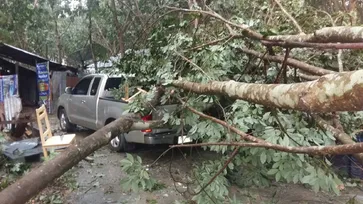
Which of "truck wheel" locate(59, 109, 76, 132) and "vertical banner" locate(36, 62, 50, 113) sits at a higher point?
"vertical banner" locate(36, 62, 50, 113)

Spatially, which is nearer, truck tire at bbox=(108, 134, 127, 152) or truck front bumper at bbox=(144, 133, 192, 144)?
truck front bumper at bbox=(144, 133, 192, 144)

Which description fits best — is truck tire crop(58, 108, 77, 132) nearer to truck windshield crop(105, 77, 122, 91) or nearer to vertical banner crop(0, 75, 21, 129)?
vertical banner crop(0, 75, 21, 129)

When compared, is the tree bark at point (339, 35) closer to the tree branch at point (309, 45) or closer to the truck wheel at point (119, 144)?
the tree branch at point (309, 45)

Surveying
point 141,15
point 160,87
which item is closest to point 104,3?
point 141,15

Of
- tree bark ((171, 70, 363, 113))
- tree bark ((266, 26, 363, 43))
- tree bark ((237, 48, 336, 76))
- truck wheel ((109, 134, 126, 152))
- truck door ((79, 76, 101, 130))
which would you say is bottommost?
truck wheel ((109, 134, 126, 152))

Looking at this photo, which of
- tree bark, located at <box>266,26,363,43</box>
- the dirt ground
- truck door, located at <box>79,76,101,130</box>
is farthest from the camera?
truck door, located at <box>79,76,101,130</box>

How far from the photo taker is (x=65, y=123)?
8.80m

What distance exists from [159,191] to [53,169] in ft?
9.80

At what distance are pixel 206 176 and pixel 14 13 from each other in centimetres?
1305

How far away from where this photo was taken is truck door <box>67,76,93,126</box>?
7.54m

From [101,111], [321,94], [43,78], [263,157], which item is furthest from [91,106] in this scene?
[321,94]

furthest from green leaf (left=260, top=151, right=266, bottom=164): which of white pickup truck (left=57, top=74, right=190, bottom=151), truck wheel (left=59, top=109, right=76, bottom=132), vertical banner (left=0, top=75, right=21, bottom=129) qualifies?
vertical banner (left=0, top=75, right=21, bottom=129)

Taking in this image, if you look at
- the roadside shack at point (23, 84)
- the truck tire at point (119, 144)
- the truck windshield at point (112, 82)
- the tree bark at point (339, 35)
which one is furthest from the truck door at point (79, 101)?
the tree bark at point (339, 35)

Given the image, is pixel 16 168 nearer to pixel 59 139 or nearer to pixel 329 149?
pixel 59 139
